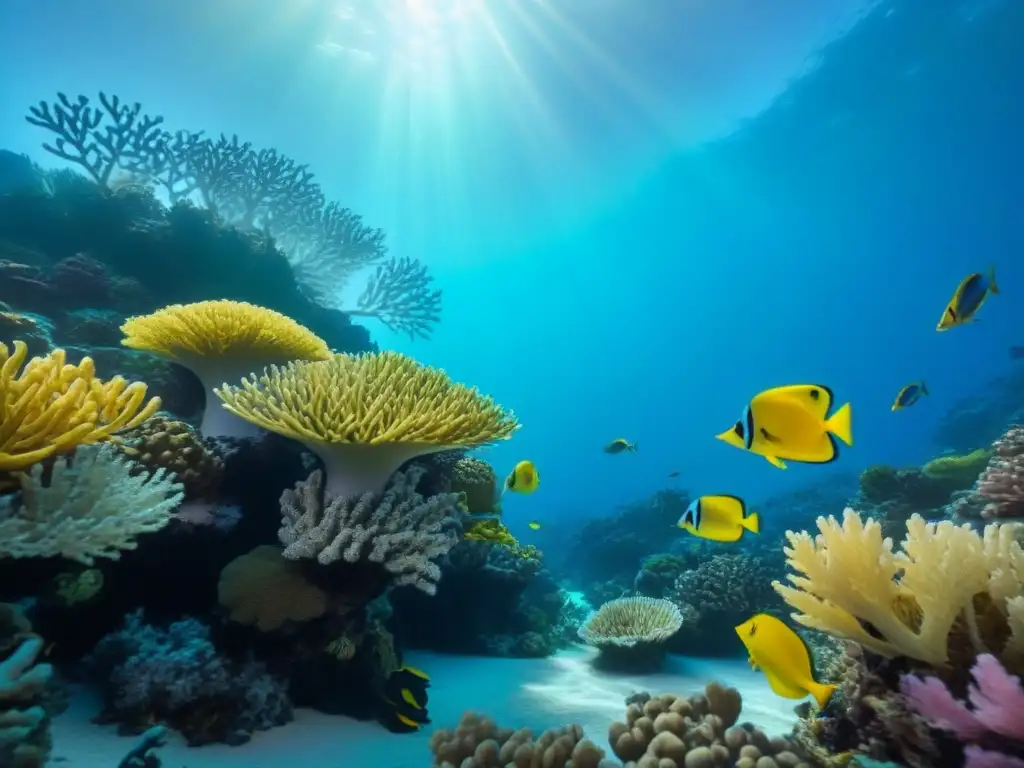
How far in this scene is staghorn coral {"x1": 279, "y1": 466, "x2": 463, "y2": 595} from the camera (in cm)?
341

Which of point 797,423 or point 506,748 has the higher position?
point 797,423

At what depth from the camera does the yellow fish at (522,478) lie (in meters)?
5.93

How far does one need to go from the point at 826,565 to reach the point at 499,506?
416 cm

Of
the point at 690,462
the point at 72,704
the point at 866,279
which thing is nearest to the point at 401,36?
the point at 72,704

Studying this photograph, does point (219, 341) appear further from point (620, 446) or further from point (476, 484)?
Result: point (620, 446)

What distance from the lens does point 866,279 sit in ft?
265

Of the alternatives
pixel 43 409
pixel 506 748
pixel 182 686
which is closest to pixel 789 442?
pixel 506 748

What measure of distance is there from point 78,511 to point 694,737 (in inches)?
124

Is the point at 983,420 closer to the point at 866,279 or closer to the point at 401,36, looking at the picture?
the point at 401,36

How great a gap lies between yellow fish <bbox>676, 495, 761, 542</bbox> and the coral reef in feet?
10.1

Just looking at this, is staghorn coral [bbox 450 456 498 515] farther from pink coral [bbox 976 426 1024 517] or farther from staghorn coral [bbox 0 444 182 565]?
pink coral [bbox 976 426 1024 517]

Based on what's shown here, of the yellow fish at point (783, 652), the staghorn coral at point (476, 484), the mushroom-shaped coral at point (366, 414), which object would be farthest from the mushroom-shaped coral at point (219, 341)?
the yellow fish at point (783, 652)

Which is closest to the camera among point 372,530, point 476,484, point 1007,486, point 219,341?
point 372,530

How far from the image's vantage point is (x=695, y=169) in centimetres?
5453
